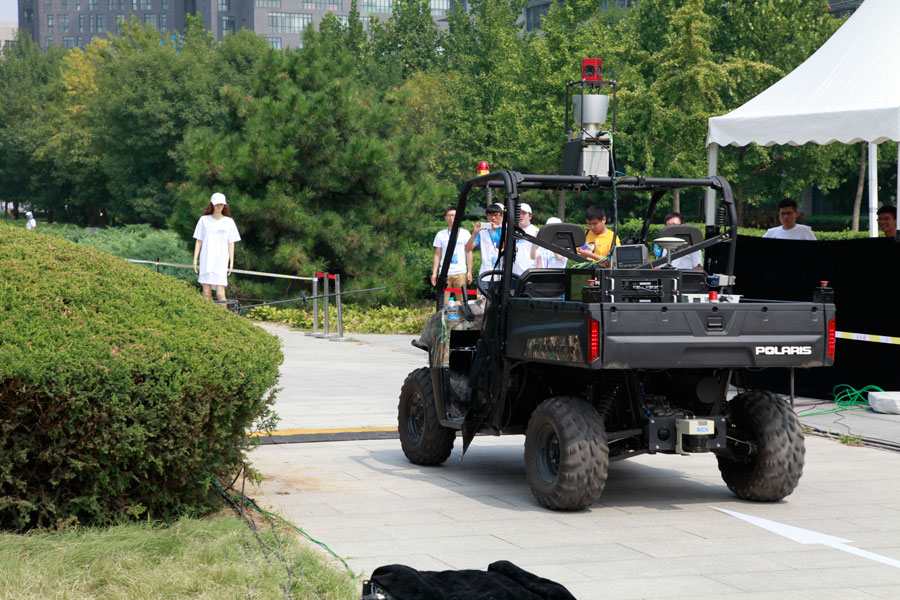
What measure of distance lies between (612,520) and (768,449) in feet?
3.65

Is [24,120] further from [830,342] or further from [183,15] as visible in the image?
[183,15]

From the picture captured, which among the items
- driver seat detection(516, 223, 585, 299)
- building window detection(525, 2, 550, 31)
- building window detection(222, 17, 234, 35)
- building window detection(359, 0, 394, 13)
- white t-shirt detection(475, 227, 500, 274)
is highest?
building window detection(359, 0, 394, 13)

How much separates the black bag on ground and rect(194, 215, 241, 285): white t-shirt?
11010 mm

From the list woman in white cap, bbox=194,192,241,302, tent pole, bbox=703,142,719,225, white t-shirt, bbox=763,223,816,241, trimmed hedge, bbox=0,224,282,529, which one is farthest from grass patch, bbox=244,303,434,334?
trimmed hedge, bbox=0,224,282,529

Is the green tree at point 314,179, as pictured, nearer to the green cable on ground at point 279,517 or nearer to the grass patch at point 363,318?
the grass patch at point 363,318

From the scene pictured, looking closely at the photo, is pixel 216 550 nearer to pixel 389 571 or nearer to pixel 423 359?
pixel 389 571

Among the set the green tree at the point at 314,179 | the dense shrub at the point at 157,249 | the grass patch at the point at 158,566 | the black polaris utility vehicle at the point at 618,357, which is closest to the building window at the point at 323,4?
the dense shrub at the point at 157,249

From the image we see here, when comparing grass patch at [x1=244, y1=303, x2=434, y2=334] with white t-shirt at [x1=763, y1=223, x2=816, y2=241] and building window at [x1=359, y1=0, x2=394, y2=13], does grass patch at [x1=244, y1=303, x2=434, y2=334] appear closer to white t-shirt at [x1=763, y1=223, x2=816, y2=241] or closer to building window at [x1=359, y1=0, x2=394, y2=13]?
white t-shirt at [x1=763, y1=223, x2=816, y2=241]

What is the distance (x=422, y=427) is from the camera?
8289 millimetres

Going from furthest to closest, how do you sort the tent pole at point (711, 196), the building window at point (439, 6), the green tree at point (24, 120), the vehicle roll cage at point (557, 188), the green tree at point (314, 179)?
the building window at point (439, 6), the green tree at point (24, 120), the green tree at point (314, 179), the tent pole at point (711, 196), the vehicle roll cage at point (557, 188)

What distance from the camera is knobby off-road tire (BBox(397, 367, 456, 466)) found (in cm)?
813

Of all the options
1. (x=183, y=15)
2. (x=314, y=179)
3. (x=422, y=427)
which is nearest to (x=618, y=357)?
(x=422, y=427)

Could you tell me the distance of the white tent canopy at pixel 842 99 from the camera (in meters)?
13.0

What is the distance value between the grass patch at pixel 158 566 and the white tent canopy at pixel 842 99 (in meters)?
9.64
